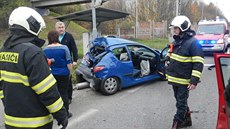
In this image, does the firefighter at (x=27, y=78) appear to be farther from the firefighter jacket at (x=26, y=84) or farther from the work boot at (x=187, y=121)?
the work boot at (x=187, y=121)

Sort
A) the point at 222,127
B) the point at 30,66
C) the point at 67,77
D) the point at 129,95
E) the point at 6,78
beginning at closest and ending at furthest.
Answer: the point at 30,66 < the point at 6,78 < the point at 222,127 < the point at 67,77 < the point at 129,95

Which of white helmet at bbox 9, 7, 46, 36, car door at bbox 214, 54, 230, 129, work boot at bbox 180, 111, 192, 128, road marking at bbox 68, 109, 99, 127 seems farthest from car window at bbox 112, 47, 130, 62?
→ white helmet at bbox 9, 7, 46, 36

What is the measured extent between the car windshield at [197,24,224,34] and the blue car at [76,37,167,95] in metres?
8.01

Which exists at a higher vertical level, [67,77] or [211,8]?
[211,8]

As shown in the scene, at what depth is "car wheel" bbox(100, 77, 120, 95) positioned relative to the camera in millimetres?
6598

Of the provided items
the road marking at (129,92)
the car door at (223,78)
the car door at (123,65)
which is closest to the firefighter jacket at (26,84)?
A: the car door at (223,78)

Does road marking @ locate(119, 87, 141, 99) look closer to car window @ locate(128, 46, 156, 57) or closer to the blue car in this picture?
the blue car

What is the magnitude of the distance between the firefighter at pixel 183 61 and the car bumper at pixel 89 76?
277 cm

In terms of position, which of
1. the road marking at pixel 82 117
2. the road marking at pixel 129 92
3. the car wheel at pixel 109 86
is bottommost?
the road marking at pixel 82 117

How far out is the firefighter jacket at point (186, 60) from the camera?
3893 millimetres

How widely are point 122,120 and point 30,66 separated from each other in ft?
9.86

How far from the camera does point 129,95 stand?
6719 millimetres

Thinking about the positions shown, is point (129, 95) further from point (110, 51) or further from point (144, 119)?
point (144, 119)

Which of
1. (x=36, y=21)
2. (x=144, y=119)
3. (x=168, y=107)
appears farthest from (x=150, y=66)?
(x=36, y=21)
